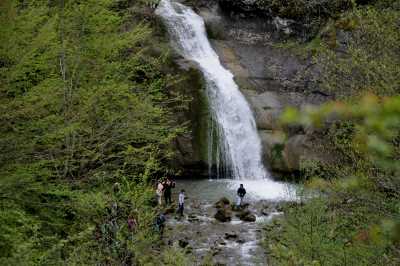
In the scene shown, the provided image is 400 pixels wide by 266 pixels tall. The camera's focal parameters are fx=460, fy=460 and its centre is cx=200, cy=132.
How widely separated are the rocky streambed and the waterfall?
103 inches

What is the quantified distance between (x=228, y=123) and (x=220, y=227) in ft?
31.5

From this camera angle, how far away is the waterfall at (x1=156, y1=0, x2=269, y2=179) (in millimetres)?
24203

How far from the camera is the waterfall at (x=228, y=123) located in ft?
79.4

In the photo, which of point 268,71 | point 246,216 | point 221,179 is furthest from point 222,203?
point 268,71

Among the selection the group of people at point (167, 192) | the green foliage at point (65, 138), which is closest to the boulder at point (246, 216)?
the group of people at point (167, 192)

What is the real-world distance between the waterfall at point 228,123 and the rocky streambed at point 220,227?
8.55 feet

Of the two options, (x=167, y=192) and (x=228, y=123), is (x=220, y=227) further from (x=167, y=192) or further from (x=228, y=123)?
(x=228, y=123)

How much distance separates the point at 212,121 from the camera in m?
24.8

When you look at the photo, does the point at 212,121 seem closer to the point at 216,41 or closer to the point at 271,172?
the point at 271,172

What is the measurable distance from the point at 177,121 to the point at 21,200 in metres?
15.5

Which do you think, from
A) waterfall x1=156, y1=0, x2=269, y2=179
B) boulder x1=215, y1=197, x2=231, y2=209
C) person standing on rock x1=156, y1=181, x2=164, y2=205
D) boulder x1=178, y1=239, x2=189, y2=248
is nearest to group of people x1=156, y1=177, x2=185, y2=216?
person standing on rock x1=156, y1=181, x2=164, y2=205

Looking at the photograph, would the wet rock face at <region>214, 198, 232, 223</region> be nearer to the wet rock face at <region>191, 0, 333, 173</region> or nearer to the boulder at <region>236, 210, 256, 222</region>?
the boulder at <region>236, 210, 256, 222</region>

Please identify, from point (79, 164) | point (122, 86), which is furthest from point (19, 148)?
point (122, 86)

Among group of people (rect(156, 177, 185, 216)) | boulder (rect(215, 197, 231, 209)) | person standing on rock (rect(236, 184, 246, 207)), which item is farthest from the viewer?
boulder (rect(215, 197, 231, 209))
